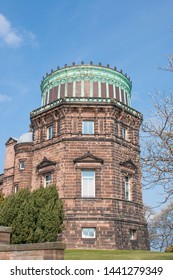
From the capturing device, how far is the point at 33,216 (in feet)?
73.7

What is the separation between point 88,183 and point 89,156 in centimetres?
213

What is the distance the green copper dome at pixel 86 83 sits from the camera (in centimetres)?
3161

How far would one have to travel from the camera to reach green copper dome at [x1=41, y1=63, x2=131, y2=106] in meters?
31.6

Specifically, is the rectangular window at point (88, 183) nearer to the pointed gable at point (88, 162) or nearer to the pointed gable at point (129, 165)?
the pointed gable at point (88, 162)

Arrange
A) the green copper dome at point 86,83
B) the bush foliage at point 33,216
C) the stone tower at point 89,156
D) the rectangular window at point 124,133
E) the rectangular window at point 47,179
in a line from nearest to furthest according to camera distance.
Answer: the bush foliage at point 33,216
the stone tower at point 89,156
the rectangular window at point 47,179
the rectangular window at point 124,133
the green copper dome at point 86,83

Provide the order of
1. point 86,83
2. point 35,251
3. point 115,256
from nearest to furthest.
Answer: point 35,251
point 115,256
point 86,83

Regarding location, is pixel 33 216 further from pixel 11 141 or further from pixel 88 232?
pixel 11 141

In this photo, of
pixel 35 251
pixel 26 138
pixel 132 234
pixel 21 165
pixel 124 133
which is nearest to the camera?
pixel 35 251

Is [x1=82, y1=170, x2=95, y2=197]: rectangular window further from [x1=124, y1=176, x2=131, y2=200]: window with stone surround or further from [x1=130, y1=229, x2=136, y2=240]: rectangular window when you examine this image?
[x1=130, y1=229, x2=136, y2=240]: rectangular window

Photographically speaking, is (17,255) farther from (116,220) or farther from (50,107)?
(50,107)

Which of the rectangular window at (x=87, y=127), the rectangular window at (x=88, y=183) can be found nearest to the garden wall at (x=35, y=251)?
the rectangular window at (x=88, y=183)

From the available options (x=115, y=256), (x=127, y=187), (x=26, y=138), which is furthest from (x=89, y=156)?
(x=115, y=256)

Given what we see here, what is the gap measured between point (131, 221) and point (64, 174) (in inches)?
260
